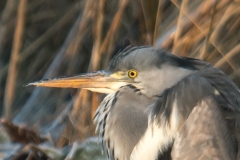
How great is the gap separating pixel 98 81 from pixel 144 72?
0.17 metres

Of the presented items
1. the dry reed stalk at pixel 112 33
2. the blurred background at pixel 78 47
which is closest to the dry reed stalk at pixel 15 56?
the blurred background at pixel 78 47

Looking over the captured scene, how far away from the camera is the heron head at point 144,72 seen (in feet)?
5.97

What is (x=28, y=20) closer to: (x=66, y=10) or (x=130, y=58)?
(x=66, y=10)

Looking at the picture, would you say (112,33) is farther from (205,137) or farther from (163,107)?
(205,137)

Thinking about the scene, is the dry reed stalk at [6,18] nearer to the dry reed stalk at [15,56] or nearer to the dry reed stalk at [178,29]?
the dry reed stalk at [15,56]

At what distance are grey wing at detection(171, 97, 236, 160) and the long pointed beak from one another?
1.00 feet

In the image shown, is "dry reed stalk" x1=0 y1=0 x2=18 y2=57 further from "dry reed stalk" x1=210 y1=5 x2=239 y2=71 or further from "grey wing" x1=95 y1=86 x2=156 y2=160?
"grey wing" x1=95 y1=86 x2=156 y2=160

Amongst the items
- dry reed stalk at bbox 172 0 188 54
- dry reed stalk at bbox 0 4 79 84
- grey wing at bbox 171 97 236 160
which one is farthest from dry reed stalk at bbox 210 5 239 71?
dry reed stalk at bbox 0 4 79 84

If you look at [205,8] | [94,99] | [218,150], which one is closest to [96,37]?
[94,99]

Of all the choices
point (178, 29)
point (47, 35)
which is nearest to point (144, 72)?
point (178, 29)

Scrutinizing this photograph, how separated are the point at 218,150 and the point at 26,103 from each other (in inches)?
57.8

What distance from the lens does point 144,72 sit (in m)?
1.86

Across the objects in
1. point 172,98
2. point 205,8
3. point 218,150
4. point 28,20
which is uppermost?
point 28,20

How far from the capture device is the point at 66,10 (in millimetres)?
3062
